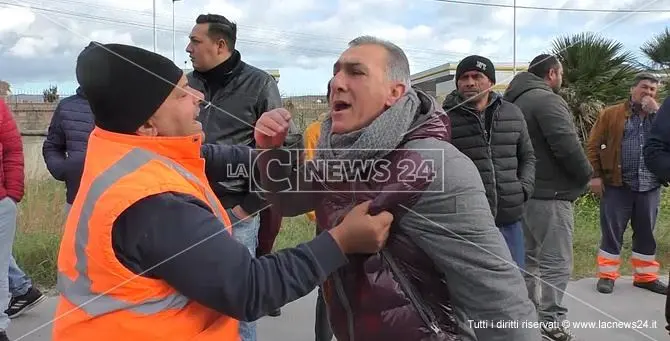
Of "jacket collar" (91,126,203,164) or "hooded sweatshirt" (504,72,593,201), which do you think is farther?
"hooded sweatshirt" (504,72,593,201)

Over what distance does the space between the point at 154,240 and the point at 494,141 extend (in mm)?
2969

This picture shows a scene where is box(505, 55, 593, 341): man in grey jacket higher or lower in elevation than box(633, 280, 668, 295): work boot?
higher

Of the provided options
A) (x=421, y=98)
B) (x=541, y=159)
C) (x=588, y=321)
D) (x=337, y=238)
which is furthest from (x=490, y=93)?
(x=337, y=238)

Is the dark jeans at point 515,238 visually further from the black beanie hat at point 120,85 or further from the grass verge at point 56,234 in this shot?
the black beanie hat at point 120,85

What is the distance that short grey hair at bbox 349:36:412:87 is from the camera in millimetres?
1665

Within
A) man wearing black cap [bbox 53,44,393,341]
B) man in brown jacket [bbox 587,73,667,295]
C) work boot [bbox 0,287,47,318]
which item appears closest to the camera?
man wearing black cap [bbox 53,44,393,341]

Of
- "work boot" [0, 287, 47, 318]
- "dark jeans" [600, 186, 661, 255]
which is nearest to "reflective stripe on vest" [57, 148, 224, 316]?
"work boot" [0, 287, 47, 318]

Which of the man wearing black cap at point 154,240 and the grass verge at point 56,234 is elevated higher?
the man wearing black cap at point 154,240

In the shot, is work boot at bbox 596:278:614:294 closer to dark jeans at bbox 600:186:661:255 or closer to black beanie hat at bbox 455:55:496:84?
dark jeans at bbox 600:186:661:255

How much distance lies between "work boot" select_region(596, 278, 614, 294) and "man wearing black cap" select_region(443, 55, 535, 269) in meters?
1.57

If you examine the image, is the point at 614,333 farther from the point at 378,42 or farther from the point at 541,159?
the point at 378,42

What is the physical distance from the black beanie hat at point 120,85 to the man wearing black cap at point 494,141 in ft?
8.32

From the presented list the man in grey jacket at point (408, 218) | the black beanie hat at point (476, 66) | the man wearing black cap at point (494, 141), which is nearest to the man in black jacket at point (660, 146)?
the man wearing black cap at point (494, 141)

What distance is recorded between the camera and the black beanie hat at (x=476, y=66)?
12.2 ft
